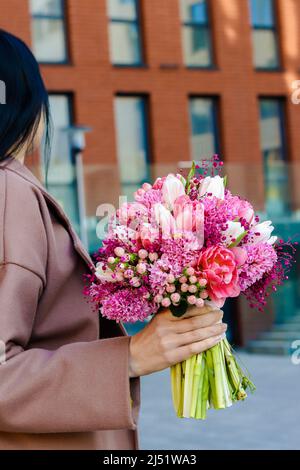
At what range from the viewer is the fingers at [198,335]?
5.62ft

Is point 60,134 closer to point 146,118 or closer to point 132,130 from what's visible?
point 132,130

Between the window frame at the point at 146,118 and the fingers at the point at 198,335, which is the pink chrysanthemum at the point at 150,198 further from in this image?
the window frame at the point at 146,118

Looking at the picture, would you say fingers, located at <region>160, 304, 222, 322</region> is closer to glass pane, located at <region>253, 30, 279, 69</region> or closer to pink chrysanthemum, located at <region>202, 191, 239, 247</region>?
pink chrysanthemum, located at <region>202, 191, 239, 247</region>

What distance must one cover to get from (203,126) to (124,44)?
2.54 meters

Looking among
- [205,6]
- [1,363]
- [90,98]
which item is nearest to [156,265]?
[1,363]

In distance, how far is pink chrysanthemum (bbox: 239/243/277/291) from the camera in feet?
6.01

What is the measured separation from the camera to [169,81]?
19.0 meters

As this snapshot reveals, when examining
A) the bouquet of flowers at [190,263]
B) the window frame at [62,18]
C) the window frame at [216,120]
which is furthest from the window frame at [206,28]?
the bouquet of flowers at [190,263]

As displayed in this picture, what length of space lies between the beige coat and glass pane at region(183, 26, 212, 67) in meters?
18.0

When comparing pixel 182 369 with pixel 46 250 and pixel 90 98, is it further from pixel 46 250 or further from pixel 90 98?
pixel 90 98

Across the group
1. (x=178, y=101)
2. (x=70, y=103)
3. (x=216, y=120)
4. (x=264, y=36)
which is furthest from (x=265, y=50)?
(x=70, y=103)

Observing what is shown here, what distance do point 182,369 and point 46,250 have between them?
1.25 ft

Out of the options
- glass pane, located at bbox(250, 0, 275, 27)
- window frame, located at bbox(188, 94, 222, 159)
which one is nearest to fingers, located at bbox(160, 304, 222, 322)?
window frame, located at bbox(188, 94, 222, 159)

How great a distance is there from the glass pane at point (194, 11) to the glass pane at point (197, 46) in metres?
0.18
